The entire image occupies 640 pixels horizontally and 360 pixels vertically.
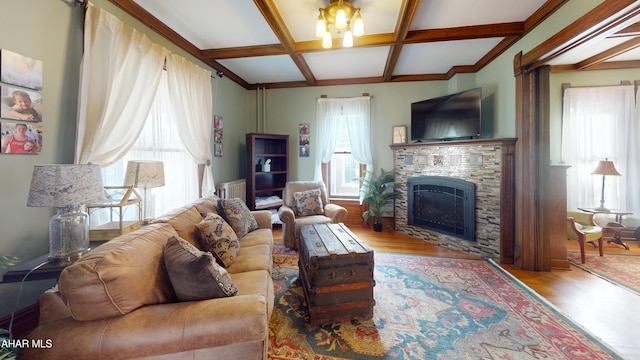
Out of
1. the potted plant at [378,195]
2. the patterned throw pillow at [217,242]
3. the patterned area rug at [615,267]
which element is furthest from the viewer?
the potted plant at [378,195]

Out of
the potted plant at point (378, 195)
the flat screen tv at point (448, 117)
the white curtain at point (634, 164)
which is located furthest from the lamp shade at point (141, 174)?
the white curtain at point (634, 164)

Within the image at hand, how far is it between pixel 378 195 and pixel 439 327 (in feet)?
8.85

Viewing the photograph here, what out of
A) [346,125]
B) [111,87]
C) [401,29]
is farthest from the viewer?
[346,125]

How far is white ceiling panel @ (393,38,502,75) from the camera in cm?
319

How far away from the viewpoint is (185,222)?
6.25ft

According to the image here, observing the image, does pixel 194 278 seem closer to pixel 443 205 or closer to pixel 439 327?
pixel 439 327

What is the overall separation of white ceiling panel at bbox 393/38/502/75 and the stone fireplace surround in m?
1.30

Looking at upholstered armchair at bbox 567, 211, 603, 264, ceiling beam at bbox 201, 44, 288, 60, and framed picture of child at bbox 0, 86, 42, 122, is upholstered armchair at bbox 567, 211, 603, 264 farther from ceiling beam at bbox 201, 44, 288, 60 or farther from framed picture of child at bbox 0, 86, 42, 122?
framed picture of child at bbox 0, 86, 42, 122

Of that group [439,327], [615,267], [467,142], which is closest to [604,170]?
[615,267]

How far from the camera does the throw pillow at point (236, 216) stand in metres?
2.48

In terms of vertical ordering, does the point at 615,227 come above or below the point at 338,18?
below

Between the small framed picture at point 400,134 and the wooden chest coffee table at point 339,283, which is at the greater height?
the small framed picture at point 400,134

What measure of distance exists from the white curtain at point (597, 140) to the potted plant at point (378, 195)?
2766 millimetres

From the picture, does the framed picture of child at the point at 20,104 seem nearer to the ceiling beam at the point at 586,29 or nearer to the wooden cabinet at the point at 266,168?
the wooden cabinet at the point at 266,168
